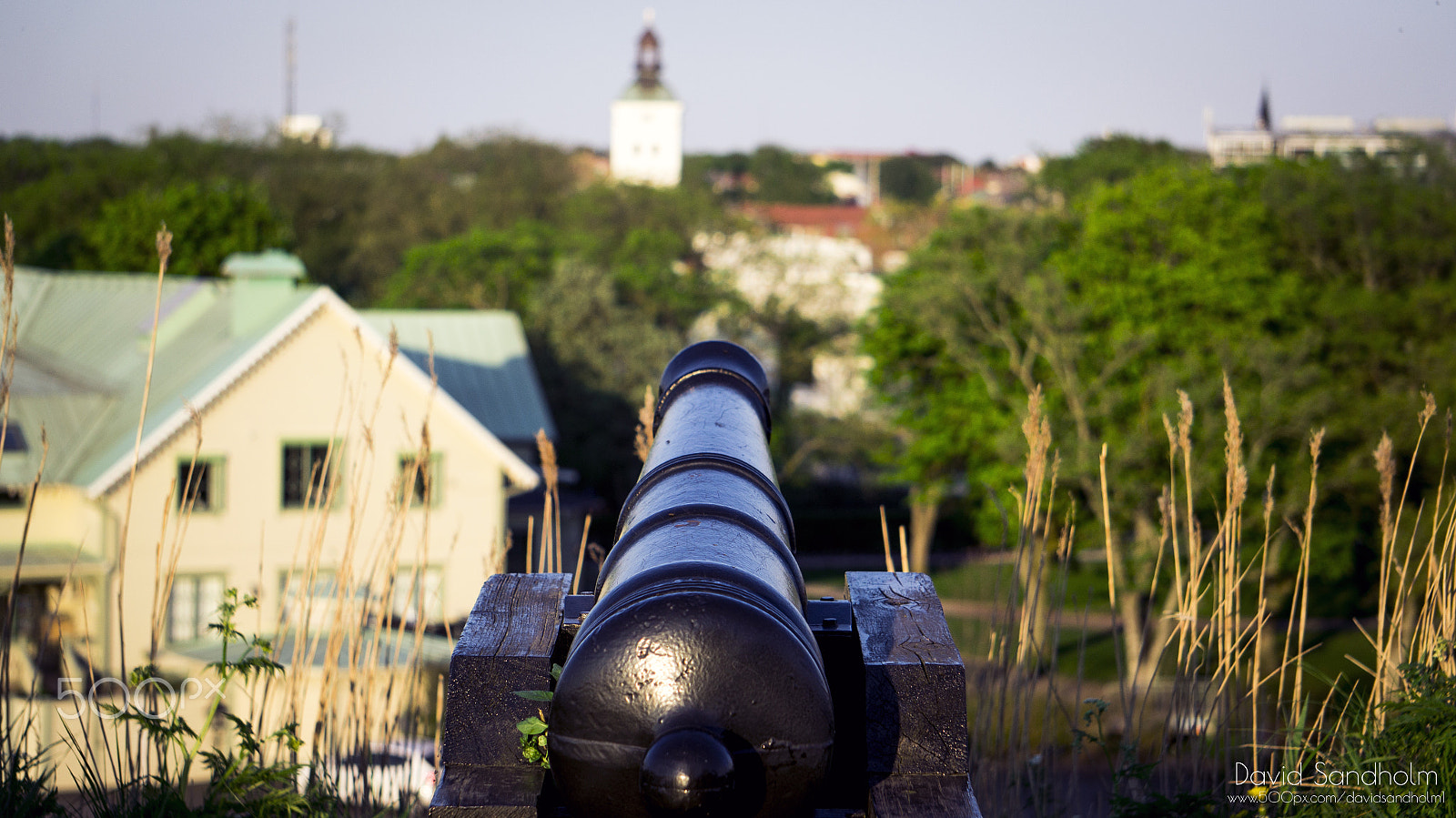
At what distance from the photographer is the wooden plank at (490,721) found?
2.20m

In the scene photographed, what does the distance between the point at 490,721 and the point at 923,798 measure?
0.80 m

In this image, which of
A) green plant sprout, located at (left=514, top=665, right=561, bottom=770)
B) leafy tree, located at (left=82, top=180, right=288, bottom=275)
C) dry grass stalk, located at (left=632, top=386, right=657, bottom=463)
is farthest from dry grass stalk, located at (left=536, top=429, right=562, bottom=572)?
leafy tree, located at (left=82, top=180, right=288, bottom=275)

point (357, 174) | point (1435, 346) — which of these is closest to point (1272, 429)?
point (1435, 346)

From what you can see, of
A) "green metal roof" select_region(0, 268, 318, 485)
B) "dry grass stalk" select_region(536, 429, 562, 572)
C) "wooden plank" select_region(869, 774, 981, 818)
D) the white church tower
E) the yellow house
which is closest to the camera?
"wooden plank" select_region(869, 774, 981, 818)

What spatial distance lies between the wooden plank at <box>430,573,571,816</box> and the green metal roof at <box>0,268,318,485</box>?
14.5m

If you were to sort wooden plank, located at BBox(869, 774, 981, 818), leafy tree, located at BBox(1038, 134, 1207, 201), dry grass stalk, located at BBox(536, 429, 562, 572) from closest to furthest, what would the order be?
1. wooden plank, located at BBox(869, 774, 981, 818)
2. dry grass stalk, located at BBox(536, 429, 562, 572)
3. leafy tree, located at BBox(1038, 134, 1207, 201)

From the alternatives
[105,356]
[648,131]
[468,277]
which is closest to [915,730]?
[105,356]

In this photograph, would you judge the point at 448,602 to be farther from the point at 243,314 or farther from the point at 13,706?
the point at 13,706

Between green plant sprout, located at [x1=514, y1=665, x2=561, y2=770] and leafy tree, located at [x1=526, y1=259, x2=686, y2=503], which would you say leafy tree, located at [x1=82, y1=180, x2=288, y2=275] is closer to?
leafy tree, located at [x1=526, y1=259, x2=686, y2=503]

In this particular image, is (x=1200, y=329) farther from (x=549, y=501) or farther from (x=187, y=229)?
(x=187, y=229)

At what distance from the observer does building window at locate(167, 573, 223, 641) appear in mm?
15680

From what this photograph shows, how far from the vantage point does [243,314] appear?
18.8 metres

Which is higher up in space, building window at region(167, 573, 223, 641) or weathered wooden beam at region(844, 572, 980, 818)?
weathered wooden beam at region(844, 572, 980, 818)

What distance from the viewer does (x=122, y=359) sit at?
60.2ft
